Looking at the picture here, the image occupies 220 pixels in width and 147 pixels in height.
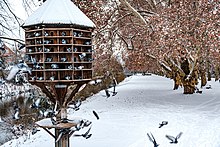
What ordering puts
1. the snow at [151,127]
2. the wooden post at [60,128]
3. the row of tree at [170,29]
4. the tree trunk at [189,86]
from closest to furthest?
the wooden post at [60,128], the snow at [151,127], the row of tree at [170,29], the tree trunk at [189,86]

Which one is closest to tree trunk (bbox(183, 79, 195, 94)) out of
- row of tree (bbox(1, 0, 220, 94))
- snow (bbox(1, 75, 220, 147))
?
row of tree (bbox(1, 0, 220, 94))

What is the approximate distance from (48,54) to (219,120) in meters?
4.90

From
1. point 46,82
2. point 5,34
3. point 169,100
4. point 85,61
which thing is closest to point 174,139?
point 85,61

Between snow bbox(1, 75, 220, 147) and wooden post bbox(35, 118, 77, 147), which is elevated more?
wooden post bbox(35, 118, 77, 147)

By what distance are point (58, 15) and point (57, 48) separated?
0.49 metres

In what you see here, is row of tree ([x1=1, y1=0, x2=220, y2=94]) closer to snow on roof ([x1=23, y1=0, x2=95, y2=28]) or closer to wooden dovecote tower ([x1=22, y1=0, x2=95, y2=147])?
snow on roof ([x1=23, y1=0, x2=95, y2=28])

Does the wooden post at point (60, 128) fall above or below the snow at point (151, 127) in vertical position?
above

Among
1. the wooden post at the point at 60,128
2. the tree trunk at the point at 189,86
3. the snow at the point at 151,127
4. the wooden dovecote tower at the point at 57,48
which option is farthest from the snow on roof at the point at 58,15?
the tree trunk at the point at 189,86

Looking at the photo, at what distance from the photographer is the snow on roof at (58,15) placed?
462 cm

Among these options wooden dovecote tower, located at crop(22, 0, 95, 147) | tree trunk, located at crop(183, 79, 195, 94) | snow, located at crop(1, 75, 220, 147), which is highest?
wooden dovecote tower, located at crop(22, 0, 95, 147)

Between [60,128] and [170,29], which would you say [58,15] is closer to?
[60,128]

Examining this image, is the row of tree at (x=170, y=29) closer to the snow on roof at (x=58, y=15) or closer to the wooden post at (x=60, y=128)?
the snow on roof at (x=58, y=15)

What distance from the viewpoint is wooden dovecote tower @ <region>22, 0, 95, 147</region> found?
4.61m

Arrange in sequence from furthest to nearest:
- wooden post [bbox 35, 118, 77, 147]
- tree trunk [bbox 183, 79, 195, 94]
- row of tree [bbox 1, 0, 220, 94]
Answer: tree trunk [bbox 183, 79, 195, 94] < row of tree [bbox 1, 0, 220, 94] < wooden post [bbox 35, 118, 77, 147]
